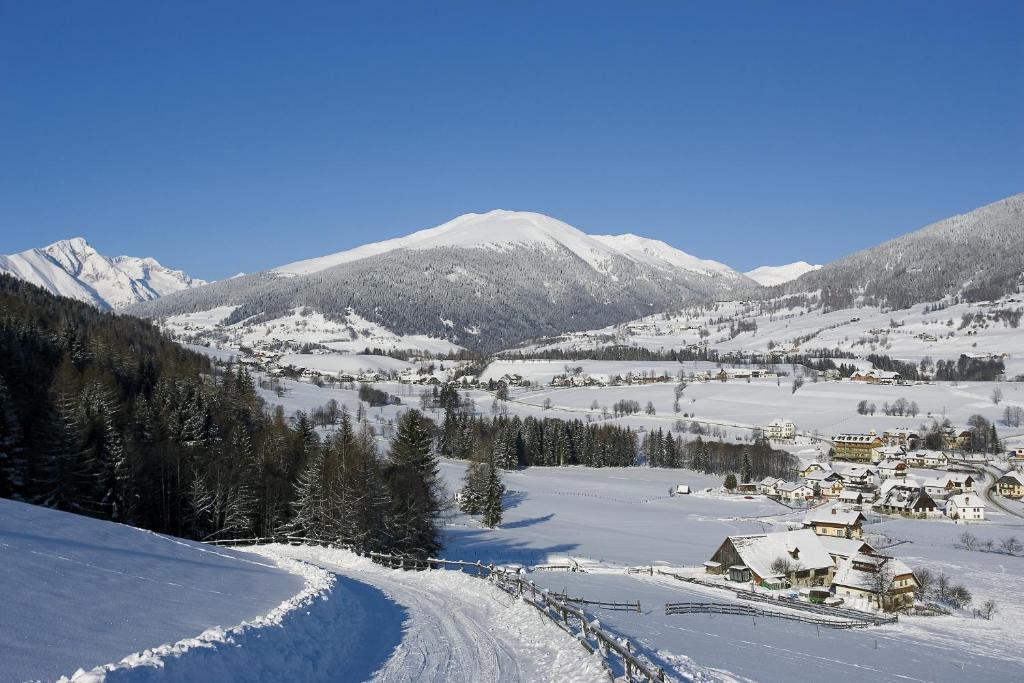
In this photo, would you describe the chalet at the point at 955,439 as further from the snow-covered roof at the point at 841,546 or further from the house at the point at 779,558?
the house at the point at 779,558

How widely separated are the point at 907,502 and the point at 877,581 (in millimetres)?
58512

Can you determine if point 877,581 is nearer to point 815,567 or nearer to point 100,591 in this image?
point 815,567

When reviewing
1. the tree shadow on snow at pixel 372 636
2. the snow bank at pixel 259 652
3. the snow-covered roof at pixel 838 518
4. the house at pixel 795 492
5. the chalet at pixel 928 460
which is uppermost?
the snow bank at pixel 259 652

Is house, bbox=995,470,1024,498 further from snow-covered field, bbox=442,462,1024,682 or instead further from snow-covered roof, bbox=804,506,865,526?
snow-covered roof, bbox=804,506,865,526

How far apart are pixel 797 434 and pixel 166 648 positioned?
16270 cm

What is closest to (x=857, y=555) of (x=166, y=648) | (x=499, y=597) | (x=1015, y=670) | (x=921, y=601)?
(x=921, y=601)

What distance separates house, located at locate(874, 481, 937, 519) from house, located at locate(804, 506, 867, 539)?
68.1 ft

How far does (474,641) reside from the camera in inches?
744

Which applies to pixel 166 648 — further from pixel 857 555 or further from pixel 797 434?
pixel 797 434

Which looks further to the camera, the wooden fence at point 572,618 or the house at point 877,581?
the house at point 877,581

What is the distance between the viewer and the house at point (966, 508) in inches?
3469

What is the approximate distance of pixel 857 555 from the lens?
53.3 m

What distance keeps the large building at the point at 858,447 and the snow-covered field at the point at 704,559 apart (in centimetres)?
4094

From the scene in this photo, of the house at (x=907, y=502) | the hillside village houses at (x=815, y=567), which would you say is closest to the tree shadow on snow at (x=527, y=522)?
the hillside village houses at (x=815, y=567)
